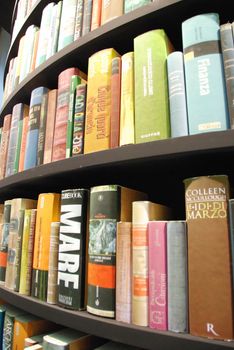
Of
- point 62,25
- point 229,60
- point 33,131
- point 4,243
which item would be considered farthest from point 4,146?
point 229,60

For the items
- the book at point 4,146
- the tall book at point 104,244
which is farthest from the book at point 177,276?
the book at point 4,146

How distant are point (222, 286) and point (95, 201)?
292mm

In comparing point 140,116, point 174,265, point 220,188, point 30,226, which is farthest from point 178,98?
point 30,226

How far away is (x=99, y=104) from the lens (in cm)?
64

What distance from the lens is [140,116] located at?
0.57 meters

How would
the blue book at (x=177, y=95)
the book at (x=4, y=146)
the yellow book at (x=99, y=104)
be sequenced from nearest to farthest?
the blue book at (x=177, y=95)
the yellow book at (x=99, y=104)
the book at (x=4, y=146)

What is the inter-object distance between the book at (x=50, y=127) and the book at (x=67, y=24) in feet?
0.54

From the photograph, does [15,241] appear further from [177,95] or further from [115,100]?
[177,95]

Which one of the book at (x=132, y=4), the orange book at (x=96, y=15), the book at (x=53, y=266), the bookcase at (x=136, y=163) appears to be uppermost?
the orange book at (x=96, y=15)

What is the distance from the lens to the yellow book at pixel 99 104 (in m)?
0.63

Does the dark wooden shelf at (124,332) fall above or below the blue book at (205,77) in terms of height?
below

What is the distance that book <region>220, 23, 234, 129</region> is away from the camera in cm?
48

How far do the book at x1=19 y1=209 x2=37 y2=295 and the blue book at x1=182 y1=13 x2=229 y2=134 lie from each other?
1.63 feet

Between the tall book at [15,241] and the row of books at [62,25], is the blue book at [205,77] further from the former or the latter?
the tall book at [15,241]
